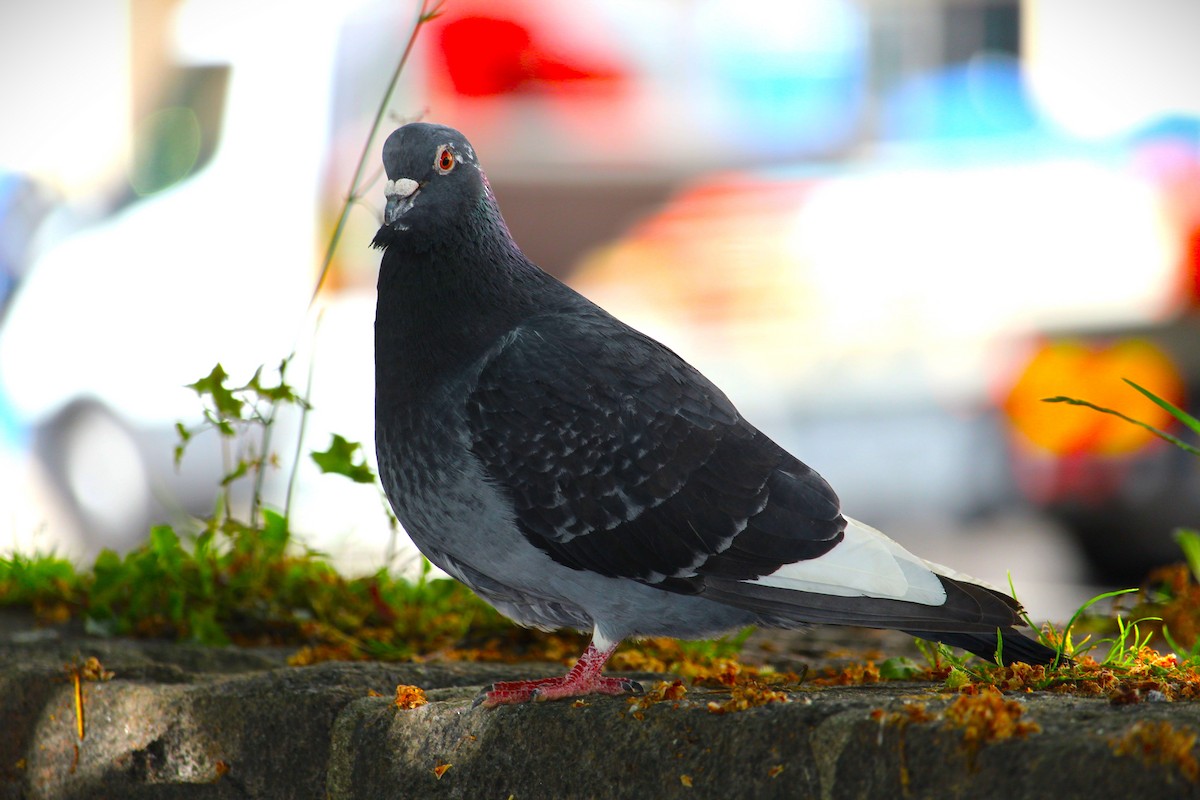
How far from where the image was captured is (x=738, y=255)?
9.17 m

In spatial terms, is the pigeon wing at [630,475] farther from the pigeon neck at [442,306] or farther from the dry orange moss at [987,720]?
the dry orange moss at [987,720]

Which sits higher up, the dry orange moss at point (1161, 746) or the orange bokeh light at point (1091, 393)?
the orange bokeh light at point (1091, 393)

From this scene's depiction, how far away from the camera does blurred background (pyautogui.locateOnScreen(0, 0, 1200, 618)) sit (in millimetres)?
8164

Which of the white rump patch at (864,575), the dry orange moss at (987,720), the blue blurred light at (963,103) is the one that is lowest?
the dry orange moss at (987,720)

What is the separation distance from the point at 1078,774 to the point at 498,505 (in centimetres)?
118

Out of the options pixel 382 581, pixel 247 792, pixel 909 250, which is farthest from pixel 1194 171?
pixel 247 792

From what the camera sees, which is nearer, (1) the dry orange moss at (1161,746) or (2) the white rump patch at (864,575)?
(1) the dry orange moss at (1161,746)

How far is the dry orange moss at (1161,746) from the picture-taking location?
163cm

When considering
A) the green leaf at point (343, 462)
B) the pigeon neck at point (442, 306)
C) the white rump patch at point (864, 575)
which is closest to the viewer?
the white rump patch at point (864, 575)

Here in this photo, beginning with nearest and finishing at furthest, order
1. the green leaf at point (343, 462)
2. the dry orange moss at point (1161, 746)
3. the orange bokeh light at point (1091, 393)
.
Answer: the dry orange moss at point (1161, 746) → the green leaf at point (343, 462) → the orange bokeh light at point (1091, 393)

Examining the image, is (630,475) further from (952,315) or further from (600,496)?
(952,315)

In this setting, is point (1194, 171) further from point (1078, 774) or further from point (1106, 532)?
point (1078, 774)

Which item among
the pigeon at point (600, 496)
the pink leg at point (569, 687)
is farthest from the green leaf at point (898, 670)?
the pink leg at point (569, 687)

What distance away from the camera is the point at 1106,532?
8031 millimetres
